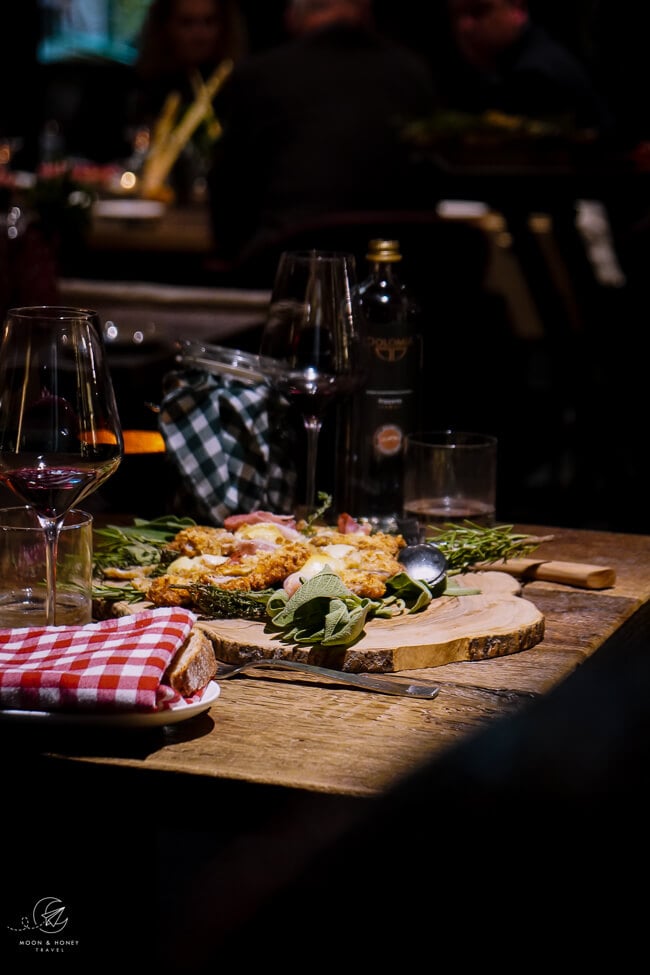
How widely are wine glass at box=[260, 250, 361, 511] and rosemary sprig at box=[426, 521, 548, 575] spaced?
17 centimetres

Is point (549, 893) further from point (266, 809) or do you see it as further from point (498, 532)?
point (498, 532)

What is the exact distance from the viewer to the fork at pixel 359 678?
40.4 inches

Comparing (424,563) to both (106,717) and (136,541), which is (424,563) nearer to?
(136,541)

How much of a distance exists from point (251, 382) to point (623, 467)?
322 cm

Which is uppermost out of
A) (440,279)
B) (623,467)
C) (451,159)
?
(451,159)

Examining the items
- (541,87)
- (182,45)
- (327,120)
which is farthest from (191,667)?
(182,45)

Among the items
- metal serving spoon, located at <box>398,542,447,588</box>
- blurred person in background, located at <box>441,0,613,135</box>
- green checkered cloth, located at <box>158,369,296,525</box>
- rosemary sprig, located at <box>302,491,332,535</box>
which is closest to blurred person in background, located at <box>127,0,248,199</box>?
blurred person in background, located at <box>441,0,613,135</box>

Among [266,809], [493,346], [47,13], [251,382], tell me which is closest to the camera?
[266,809]

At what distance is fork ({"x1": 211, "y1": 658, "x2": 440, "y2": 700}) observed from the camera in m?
1.03

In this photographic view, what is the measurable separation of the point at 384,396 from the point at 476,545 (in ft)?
0.82

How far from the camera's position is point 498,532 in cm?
136

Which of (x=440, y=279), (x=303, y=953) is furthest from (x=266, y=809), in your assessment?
(x=440, y=279)

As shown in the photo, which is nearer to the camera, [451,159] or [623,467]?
[451,159]

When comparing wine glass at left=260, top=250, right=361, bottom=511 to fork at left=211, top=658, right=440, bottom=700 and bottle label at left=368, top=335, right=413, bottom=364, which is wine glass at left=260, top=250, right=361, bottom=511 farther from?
fork at left=211, top=658, right=440, bottom=700
